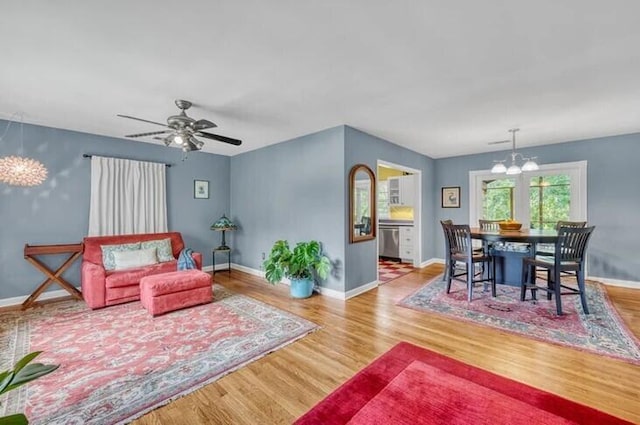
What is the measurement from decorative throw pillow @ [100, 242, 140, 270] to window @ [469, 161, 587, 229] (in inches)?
250

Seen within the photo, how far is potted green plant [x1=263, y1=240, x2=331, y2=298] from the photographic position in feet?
13.3

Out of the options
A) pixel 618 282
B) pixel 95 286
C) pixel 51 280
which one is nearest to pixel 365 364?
pixel 95 286

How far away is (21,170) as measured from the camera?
3.66 metres

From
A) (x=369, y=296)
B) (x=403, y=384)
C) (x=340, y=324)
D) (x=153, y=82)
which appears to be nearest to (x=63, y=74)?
(x=153, y=82)

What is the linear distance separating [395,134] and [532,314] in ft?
9.77

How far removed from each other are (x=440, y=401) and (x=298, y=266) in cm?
247

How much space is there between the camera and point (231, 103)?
3.26 m

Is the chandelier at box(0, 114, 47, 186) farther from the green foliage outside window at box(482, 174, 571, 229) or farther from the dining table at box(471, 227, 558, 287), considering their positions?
the green foliage outside window at box(482, 174, 571, 229)

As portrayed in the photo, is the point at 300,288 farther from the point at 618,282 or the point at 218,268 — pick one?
the point at 618,282

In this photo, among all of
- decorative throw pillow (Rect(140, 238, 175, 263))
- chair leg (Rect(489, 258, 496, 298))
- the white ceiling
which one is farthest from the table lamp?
chair leg (Rect(489, 258, 496, 298))

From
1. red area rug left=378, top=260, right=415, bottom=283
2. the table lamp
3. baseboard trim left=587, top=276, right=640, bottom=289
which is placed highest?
the table lamp

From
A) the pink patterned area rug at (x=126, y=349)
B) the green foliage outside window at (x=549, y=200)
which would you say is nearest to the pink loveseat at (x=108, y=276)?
the pink patterned area rug at (x=126, y=349)

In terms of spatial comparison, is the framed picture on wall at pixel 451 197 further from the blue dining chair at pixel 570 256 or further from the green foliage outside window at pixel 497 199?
the blue dining chair at pixel 570 256

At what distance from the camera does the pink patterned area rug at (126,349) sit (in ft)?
6.27
